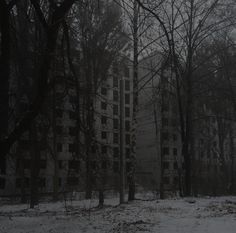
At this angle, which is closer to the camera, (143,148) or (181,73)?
(181,73)

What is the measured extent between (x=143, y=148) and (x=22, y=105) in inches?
2500

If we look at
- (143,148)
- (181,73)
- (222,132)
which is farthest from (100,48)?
(143,148)

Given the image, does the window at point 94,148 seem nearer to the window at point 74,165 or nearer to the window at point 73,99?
the window at point 74,165

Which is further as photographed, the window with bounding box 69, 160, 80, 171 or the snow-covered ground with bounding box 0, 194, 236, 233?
the snow-covered ground with bounding box 0, 194, 236, 233

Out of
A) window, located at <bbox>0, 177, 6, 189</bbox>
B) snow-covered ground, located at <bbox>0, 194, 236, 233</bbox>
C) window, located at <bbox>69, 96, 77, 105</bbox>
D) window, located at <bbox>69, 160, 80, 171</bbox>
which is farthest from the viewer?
window, located at <bbox>0, 177, 6, 189</bbox>

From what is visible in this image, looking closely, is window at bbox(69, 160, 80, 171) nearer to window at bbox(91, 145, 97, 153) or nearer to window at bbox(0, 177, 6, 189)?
window at bbox(91, 145, 97, 153)

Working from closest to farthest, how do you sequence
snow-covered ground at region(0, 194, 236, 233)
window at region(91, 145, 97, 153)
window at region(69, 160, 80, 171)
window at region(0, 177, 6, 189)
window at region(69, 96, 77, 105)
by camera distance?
1. window at region(69, 96, 77, 105)
2. window at region(91, 145, 97, 153)
3. window at region(69, 160, 80, 171)
4. snow-covered ground at region(0, 194, 236, 233)
5. window at region(0, 177, 6, 189)

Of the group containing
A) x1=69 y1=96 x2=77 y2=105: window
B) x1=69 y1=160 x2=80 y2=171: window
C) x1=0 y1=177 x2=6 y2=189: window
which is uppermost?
x1=69 y1=96 x2=77 y2=105: window

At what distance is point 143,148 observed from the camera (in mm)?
74000

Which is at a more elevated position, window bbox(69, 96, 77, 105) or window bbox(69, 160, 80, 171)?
window bbox(69, 96, 77, 105)

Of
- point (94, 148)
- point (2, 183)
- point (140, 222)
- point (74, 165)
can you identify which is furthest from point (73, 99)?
point (2, 183)

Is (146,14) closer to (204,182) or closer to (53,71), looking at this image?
(53,71)

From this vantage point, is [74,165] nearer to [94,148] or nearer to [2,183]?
[94,148]

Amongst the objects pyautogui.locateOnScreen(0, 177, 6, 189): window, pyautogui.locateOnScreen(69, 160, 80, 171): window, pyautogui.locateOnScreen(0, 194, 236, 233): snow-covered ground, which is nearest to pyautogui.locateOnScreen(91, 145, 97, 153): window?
pyautogui.locateOnScreen(69, 160, 80, 171): window
